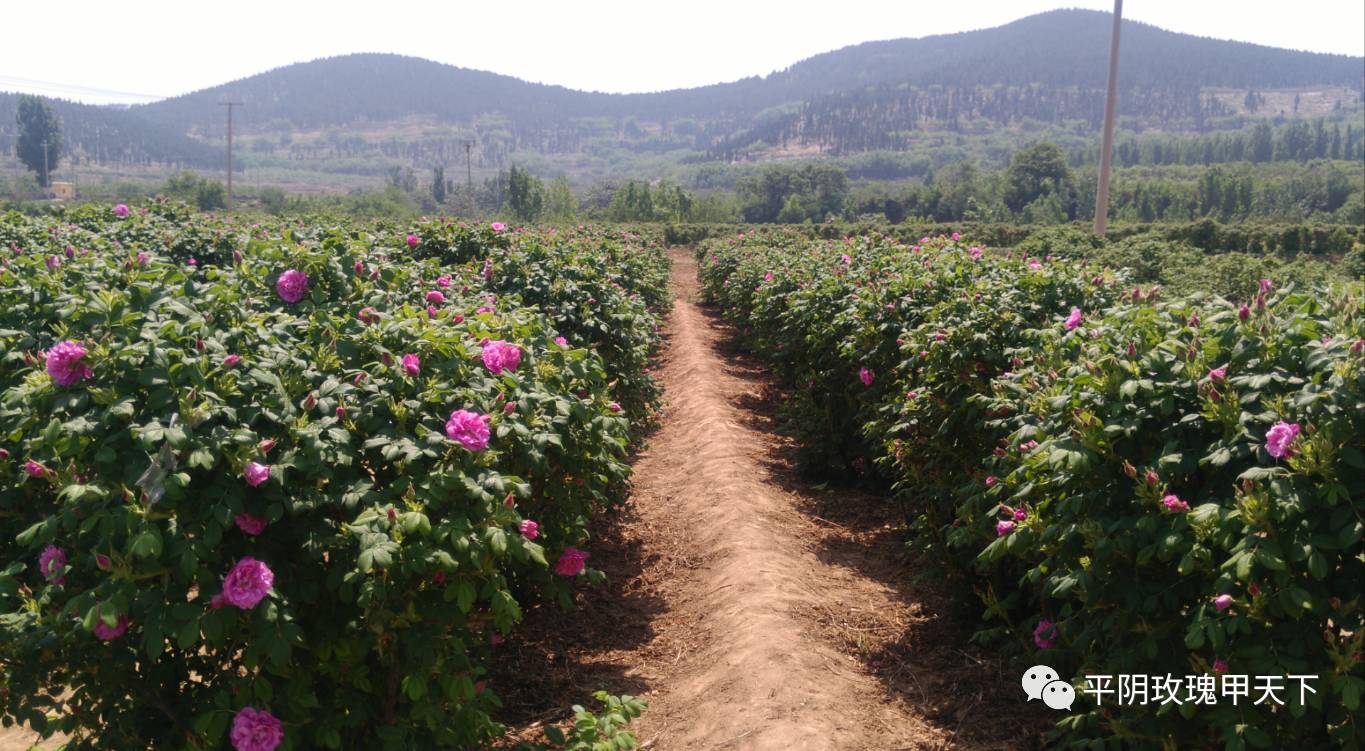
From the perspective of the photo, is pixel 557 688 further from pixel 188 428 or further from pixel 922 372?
pixel 922 372

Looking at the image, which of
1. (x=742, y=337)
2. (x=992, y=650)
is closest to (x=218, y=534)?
(x=992, y=650)

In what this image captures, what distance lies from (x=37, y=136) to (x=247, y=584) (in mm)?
149569

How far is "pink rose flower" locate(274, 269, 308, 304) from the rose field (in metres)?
0.02

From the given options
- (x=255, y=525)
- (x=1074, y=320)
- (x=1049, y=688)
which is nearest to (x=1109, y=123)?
(x=1074, y=320)

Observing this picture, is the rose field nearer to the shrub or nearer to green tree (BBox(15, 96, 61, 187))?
the shrub

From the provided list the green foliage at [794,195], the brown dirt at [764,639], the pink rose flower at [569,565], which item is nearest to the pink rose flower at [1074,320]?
the brown dirt at [764,639]

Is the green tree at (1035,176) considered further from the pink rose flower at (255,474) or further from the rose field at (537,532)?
the pink rose flower at (255,474)

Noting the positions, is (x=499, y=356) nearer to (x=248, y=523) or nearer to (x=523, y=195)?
(x=248, y=523)

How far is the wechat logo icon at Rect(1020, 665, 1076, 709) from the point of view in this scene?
329cm

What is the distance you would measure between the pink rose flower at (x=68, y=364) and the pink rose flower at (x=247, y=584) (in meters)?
0.79

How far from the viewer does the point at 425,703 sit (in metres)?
2.77

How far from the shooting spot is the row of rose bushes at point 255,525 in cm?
251

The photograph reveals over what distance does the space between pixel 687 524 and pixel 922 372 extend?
216cm

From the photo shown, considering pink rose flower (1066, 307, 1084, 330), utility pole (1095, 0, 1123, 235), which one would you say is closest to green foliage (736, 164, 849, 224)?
utility pole (1095, 0, 1123, 235)
